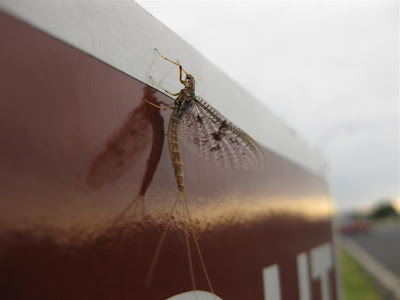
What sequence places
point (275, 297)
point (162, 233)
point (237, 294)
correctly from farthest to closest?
point (275, 297)
point (237, 294)
point (162, 233)

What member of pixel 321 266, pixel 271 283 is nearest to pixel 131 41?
pixel 271 283

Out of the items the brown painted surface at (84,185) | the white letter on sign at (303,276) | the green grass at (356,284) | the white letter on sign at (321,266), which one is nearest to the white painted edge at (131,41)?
the brown painted surface at (84,185)

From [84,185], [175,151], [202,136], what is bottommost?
[84,185]

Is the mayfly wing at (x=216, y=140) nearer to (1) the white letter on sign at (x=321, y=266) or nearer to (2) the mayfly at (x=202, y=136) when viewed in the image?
(2) the mayfly at (x=202, y=136)

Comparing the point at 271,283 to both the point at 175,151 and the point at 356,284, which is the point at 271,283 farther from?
the point at 356,284

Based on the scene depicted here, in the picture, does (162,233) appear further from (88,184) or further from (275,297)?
Result: (275,297)

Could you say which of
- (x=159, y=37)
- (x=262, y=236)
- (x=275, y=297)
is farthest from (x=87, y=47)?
(x=275, y=297)

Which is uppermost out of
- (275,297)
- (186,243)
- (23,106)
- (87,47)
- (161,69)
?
(161,69)

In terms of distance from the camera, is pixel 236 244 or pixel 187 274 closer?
pixel 187 274
